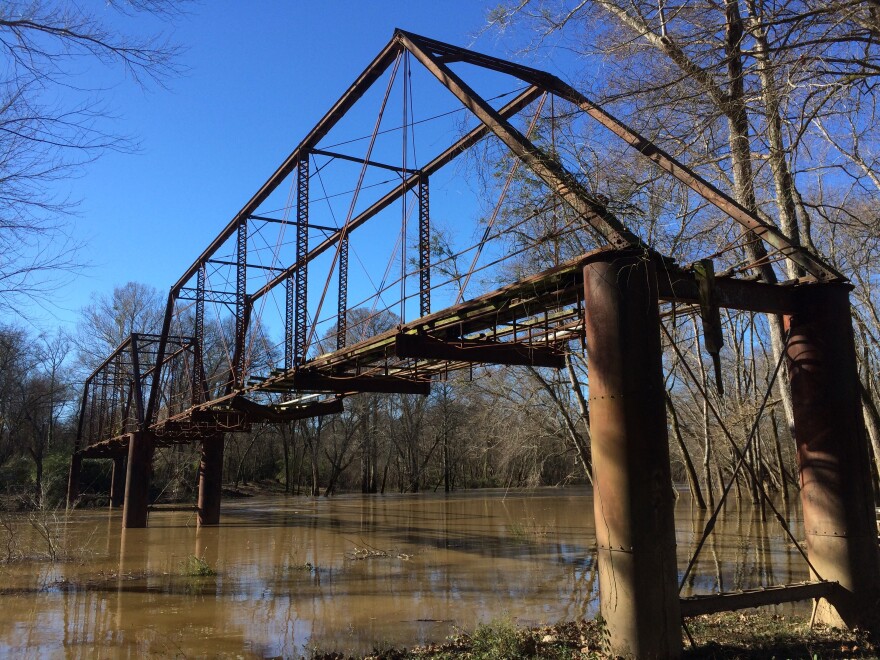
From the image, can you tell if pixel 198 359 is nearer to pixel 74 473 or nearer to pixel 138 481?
pixel 138 481

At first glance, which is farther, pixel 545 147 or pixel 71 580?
pixel 71 580

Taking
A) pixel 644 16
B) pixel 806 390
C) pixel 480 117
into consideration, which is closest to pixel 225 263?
pixel 480 117

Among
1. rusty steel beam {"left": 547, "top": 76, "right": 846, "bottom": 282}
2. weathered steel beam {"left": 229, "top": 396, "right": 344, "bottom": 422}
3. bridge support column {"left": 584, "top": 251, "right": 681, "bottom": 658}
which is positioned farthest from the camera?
weathered steel beam {"left": 229, "top": 396, "right": 344, "bottom": 422}

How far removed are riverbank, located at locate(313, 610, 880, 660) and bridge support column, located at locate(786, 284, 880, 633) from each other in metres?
0.48

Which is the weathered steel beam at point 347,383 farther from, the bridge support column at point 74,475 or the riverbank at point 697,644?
the bridge support column at point 74,475

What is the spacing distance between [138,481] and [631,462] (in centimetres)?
2610

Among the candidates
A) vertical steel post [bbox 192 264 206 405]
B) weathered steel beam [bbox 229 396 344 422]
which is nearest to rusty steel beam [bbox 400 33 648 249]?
weathered steel beam [bbox 229 396 344 422]

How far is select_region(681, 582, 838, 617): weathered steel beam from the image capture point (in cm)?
703

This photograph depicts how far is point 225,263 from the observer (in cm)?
2533

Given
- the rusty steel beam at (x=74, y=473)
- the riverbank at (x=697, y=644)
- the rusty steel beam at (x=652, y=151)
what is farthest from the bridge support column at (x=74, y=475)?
the riverbank at (x=697, y=644)

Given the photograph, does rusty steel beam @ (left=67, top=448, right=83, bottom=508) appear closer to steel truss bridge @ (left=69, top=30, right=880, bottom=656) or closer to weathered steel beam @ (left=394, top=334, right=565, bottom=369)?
steel truss bridge @ (left=69, top=30, right=880, bottom=656)

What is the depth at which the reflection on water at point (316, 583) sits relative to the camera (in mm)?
9719

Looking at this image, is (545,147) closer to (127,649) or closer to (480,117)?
(480,117)

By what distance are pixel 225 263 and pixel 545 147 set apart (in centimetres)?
1818
